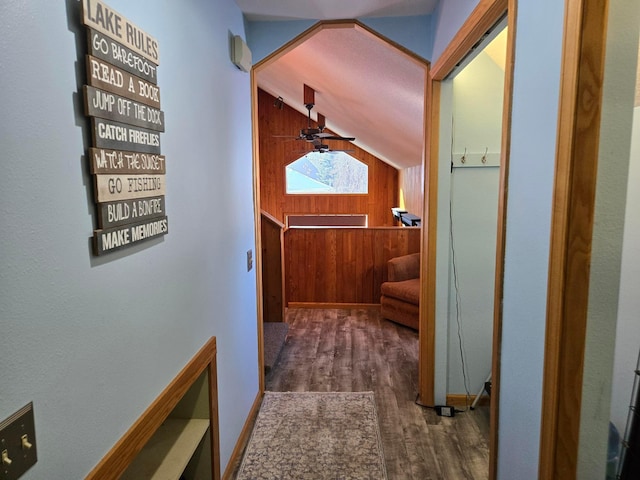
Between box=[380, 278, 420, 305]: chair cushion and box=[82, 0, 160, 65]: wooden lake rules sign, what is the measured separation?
348cm

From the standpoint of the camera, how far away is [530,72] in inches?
47.4

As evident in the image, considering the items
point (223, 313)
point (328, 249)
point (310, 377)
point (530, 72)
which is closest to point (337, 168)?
point (328, 249)

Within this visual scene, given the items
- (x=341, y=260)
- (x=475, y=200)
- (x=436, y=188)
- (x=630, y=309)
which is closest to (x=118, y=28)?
(x=630, y=309)

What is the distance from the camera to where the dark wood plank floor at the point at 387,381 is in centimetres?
229

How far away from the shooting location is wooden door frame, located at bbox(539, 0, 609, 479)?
95cm

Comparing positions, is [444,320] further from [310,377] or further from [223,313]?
[223,313]

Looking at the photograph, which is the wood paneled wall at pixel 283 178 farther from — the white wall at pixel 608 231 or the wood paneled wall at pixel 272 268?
the white wall at pixel 608 231

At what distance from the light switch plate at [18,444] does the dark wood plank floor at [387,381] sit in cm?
180

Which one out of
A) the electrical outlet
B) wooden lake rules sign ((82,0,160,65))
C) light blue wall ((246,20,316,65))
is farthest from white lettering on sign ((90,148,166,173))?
light blue wall ((246,20,316,65))

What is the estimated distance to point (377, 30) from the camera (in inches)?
104

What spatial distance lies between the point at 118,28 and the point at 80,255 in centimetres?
58

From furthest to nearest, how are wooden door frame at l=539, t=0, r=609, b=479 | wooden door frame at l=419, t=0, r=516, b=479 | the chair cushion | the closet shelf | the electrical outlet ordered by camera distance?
the chair cushion, the electrical outlet, the closet shelf, wooden door frame at l=419, t=0, r=516, b=479, wooden door frame at l=539, t=0, r=609, b=479

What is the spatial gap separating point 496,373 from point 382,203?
27.3 ft

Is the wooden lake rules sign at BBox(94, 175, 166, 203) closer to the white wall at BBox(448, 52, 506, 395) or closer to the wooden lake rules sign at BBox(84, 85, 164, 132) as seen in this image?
the wooden lake rules sign at BBox(84, 85, 164, 132)
